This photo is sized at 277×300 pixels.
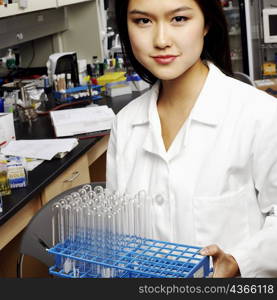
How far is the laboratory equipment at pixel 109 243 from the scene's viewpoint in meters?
0.92

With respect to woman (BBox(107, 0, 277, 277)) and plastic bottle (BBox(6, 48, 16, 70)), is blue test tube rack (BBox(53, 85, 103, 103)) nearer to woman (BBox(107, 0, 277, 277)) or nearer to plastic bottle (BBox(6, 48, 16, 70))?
plastic bottle (BBox(6, 48, 16, 70))

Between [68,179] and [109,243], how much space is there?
1240 mm

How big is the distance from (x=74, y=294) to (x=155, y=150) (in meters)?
0.59

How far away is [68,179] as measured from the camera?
2.18 m

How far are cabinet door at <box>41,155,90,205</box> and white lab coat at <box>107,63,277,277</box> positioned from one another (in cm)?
80

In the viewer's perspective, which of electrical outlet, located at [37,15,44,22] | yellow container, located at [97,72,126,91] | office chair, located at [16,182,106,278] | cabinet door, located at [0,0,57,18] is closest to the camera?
office chair, located at [16,182,106,278]

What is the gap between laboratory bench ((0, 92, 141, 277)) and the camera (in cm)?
176

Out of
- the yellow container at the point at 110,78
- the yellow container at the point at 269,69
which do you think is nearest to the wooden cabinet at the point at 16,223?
the yellow container at the point at 110,78

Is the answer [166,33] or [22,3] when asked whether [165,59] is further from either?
[22,3]

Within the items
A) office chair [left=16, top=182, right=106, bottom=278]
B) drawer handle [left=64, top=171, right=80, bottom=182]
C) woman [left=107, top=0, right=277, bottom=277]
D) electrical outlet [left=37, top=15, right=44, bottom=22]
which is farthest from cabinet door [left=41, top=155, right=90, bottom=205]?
electrical outlet [left=37, top=15, right=44, bottom=22]

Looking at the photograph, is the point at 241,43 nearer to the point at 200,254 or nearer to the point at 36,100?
the point at 36,100

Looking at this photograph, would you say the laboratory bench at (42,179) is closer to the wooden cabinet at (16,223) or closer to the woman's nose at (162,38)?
the wooden cabinet at (16,223)

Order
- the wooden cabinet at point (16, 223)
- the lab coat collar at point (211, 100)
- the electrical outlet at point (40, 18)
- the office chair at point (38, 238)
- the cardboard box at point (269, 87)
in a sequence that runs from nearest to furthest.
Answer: the lab coat collar at point (211, 100) < the office chair at point (38, 238) < the wooden cabinet at point (16, 223) < the electrical outlet at point (40, 18) < the cardboard box at point (269, 87)

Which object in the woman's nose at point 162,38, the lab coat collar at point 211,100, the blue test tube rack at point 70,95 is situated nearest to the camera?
the woman's nose at point 162,38
